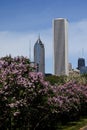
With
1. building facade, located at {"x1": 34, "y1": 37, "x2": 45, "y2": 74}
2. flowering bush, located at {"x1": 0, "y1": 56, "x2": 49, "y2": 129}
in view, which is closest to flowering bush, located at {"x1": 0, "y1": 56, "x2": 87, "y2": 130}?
flowering bush, located at {"x1": 0, "y1": 56, "x2": 49, "y2": 129}

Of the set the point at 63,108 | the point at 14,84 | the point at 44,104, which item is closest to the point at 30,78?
the point at 14,84

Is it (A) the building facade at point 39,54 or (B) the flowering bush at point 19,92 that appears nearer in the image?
(B) the flowering bush at point 19,92

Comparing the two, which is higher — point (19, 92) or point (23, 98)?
point (19, 92)

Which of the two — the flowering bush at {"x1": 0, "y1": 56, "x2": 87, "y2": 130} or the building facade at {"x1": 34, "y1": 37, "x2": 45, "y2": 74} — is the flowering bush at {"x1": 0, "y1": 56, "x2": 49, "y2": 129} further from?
the building facade at {"x1": 34, "y1": 37, "x2": 45, "y2": 74}

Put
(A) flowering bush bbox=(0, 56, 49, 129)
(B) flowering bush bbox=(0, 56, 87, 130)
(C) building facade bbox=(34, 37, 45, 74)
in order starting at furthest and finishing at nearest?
1. (C) building facade bbox=(34, 37, 45, 74)
2. (B) flowering bush bbox=(0, 56, 87, 130)
3. (A) flowering bush bbox=(0, 56, 49, 129)

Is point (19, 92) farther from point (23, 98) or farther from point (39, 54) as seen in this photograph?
point (39, 54)

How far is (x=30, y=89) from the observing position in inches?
940

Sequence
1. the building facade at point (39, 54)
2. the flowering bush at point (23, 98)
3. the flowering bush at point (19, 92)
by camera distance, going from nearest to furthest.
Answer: the flowering bush at point (19, 92)
the flowering bush at point (23, 98)
the building facade at point (39, 54)

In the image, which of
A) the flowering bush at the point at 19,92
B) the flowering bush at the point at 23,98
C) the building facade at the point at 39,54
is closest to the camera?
the flowering bush at the point at 19,92

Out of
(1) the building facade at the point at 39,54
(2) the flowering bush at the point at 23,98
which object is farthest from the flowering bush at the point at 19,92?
(1) the building facade at the point at 39,54

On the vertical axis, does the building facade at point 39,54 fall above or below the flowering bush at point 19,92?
above

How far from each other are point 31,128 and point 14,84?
344 inches

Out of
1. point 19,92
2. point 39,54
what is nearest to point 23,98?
point 19,92

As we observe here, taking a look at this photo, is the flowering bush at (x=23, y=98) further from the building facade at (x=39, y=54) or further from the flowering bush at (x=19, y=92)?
the building facade at (x=39, y=54)
